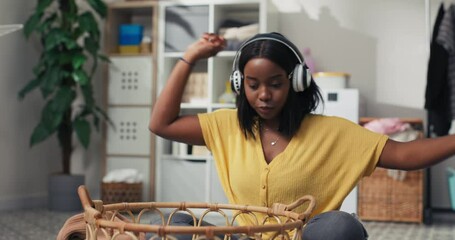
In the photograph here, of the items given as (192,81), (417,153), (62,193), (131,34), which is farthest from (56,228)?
(417,153)

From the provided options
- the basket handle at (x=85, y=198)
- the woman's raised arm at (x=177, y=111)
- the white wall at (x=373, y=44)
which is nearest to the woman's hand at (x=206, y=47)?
the woman's raised arm at (x=177, y=111)

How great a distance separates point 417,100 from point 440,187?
0.54 metres

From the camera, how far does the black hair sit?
3.72 ft

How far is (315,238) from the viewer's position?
999 mm

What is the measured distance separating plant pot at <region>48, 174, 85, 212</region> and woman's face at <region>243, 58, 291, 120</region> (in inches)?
104

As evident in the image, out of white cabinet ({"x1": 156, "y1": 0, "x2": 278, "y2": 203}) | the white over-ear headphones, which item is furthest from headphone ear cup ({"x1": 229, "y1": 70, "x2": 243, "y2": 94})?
white cabinet ({"x1": 156, "y1": 0, "x2": 278, "y2": 203})

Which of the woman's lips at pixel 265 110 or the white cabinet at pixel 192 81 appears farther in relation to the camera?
the white cabinet at pixel 192 81

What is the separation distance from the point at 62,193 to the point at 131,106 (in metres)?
0.69

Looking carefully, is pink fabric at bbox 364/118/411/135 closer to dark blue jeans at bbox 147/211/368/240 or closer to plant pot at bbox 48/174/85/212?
plant pot at bbox 48/174/85/212

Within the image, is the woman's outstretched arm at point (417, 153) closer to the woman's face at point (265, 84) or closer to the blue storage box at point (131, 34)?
the woman's face at point (265, 84)

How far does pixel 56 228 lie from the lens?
2818 mm

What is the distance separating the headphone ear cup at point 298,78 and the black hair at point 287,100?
0.05 feet

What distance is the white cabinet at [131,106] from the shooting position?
3.82 meters

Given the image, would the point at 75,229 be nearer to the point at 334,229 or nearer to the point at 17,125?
the point at 334,229
